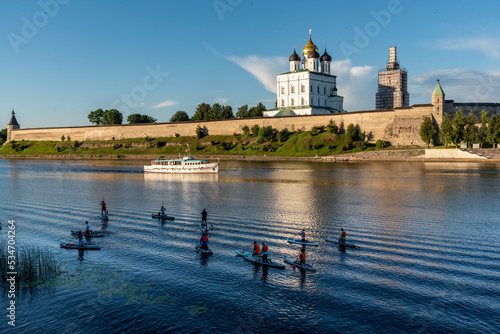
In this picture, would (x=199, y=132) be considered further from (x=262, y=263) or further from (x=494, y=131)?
(x=262, y=263)

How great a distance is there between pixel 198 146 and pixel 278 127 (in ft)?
74.8

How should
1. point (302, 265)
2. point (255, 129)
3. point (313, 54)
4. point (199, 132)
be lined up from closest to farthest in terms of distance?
1. point (302, 265)
2. point (255, 129)
3. point (199, 132)
4. point (313, 54)

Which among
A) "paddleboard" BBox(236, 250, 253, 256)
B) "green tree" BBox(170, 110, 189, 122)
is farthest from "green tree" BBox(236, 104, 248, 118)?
"paddleboard" BBox(236, 250, 253, 256)

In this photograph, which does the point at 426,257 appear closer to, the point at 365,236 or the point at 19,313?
the point at 365,236

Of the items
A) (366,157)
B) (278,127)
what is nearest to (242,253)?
(366,157)

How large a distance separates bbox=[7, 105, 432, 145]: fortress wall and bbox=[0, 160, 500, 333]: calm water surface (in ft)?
179

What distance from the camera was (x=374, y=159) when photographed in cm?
8462

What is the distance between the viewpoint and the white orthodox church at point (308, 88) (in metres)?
118

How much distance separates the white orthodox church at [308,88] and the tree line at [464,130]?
39.1m

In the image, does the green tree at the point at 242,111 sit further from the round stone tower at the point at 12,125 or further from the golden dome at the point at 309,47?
the round stone tower at the point at 12,125

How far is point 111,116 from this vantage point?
157125 millimetres

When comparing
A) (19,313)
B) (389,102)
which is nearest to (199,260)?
(19,313)

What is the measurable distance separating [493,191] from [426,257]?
24629 millimetres

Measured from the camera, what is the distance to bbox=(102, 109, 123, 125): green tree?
157 metres
